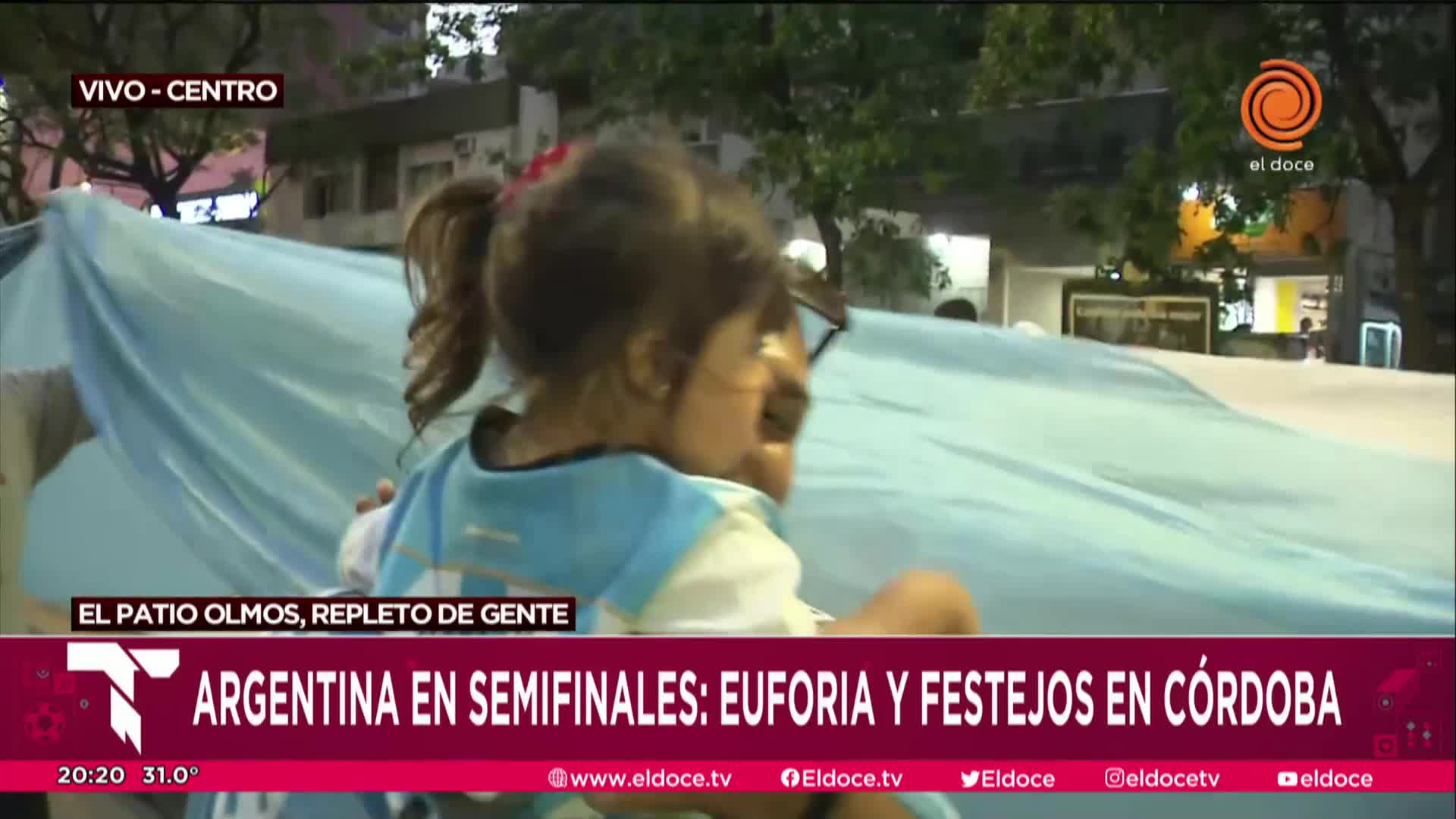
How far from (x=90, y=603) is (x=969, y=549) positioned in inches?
31.5

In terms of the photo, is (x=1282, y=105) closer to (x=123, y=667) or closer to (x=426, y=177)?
(x=426, y=177)

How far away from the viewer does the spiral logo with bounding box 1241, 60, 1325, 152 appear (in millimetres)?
1138

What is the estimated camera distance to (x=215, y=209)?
3.87ft

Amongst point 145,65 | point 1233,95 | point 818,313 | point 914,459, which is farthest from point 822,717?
point 145,65

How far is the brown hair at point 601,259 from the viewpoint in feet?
2.76

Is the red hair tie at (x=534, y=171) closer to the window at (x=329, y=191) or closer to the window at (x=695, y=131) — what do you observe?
the window at (x=695, y=131)

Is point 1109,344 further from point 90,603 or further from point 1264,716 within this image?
point 90,603

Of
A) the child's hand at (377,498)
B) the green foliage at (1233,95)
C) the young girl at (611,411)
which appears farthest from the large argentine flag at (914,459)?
the young girl at (611,411)

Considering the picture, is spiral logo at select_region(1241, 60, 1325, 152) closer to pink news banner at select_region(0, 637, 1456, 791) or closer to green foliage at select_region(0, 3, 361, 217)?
pink news banner at select_region(0, 637, 1456, 791)

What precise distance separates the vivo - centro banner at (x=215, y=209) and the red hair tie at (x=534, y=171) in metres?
0.42

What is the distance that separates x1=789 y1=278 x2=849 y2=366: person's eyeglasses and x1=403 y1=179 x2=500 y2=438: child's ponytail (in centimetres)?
26

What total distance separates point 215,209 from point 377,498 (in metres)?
0.33

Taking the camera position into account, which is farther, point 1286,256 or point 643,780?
point 1286,256

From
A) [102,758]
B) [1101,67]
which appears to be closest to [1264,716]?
[1101,67]
